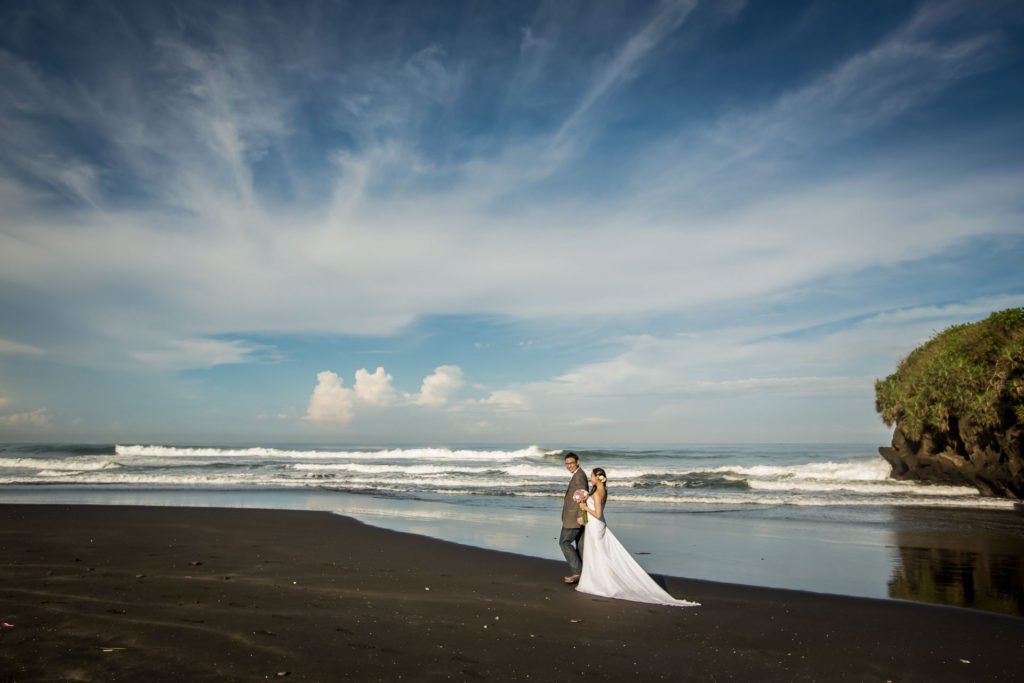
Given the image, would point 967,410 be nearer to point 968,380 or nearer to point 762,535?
point 968,380

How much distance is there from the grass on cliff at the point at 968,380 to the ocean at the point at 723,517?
121 inches

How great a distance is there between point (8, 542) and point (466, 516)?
1025 centimetres

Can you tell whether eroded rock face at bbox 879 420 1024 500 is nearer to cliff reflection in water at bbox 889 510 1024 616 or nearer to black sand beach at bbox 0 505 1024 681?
cliff reflection in water at bbox 889 510 1024 616

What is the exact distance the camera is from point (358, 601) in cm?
773

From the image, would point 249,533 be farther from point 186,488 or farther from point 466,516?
point 186,488

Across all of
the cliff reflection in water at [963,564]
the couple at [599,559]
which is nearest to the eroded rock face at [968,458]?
the cliff reflection in water at [963,564]

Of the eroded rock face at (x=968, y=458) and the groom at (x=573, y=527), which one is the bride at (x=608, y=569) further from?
the eroded rock face at (x=968, y=458)

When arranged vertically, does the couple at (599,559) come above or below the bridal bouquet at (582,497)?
below

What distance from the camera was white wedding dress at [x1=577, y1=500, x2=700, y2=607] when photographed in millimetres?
8023

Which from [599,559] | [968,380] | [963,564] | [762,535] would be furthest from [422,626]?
[968,380]

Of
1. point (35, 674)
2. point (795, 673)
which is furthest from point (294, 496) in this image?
point (795, 673)

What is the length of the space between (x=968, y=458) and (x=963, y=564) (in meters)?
18.3

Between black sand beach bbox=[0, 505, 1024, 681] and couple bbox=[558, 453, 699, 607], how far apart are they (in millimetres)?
301

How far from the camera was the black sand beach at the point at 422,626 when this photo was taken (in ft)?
17.8
